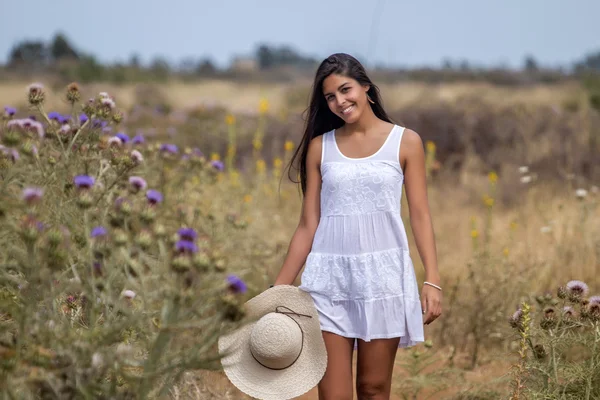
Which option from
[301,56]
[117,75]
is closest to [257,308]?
[117,75]

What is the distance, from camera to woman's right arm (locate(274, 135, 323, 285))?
3324 millimetres

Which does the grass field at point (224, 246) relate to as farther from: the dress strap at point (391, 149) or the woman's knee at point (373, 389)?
the dress strap at point (391, 149)

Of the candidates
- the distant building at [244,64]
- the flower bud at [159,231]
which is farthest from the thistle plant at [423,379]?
the distant building at [244,64]

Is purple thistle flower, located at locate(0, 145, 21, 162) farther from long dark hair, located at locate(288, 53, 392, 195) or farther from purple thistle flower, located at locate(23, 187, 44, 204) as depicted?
long dark hair, located at locate(288, 53, 392, 195)

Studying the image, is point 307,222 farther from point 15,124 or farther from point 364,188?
point 15,124

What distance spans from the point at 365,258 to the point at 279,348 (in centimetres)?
45

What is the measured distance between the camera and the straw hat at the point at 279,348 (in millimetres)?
3086

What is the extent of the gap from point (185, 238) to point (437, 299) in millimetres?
1385

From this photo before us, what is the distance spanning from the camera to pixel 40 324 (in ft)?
7.34

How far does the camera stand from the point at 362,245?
10.6ft

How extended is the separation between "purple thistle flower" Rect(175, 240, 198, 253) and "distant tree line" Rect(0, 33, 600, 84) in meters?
21.0

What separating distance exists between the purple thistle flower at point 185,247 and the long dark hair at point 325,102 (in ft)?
4.77

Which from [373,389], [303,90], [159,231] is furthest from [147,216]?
[303,90]

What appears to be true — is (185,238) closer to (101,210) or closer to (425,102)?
(101,210)
